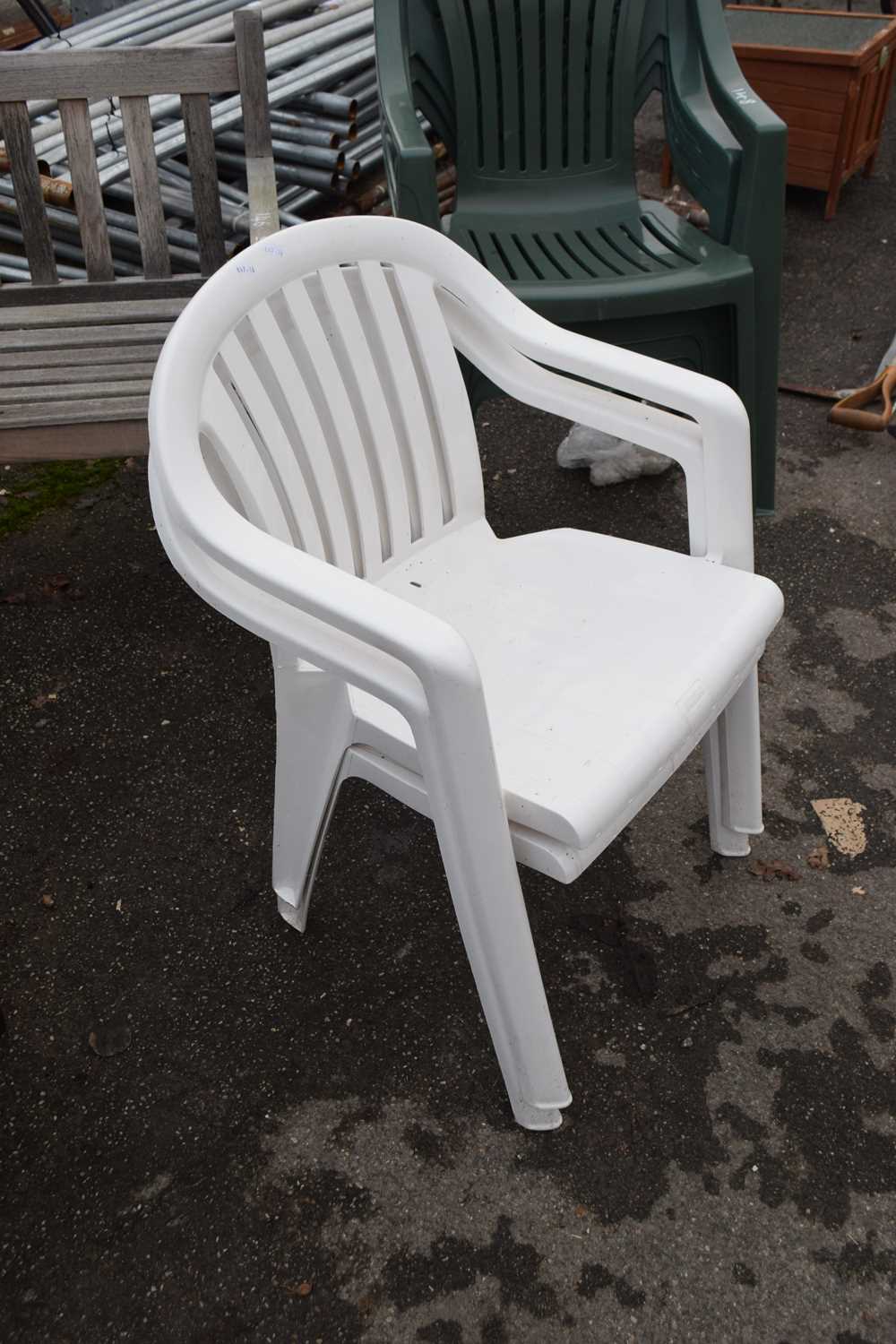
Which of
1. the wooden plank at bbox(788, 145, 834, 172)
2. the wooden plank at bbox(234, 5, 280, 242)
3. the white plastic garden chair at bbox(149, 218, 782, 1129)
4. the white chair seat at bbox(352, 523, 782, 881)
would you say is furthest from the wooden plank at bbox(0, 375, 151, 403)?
the wooden plank at bbox(788, 145, 834, 172)

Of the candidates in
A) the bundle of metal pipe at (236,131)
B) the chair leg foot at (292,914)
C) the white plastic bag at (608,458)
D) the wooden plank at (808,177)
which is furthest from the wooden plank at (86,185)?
the wooden plank at (808,177)

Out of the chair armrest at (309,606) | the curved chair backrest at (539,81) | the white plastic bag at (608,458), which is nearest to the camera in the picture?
the chair armrest at (309,606)

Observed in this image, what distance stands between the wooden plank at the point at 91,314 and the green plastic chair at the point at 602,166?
0.56 meters

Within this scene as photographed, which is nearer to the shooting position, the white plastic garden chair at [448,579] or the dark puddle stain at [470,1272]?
the white plastic garden chair at [448,579]

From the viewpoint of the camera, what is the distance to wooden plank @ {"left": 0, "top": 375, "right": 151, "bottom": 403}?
2.01m

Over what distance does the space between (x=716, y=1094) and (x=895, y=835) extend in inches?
25.2

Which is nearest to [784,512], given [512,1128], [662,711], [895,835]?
[895,835]

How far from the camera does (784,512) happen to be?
8.98 feet

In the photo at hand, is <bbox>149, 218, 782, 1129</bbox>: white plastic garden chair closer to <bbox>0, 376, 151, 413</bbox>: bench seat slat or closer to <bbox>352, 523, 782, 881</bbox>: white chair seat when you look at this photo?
<bbox>352, 523, 782, 881</bbox>: white chair seat

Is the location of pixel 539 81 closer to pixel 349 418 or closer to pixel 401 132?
pixel 401 132

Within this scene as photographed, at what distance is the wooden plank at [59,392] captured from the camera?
79.2 inches

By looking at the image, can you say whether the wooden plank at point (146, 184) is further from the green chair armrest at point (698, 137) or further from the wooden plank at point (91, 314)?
the green chair armrest at point (698, 137)

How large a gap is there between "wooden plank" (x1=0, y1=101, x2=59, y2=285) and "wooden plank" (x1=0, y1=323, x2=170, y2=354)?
24 centimetres

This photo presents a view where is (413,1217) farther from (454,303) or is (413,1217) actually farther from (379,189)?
(379,189)
